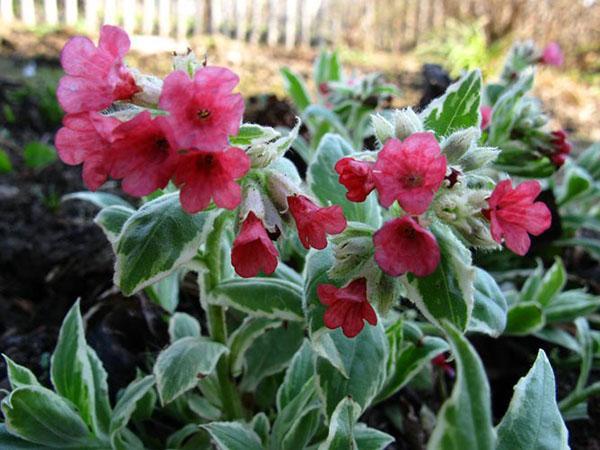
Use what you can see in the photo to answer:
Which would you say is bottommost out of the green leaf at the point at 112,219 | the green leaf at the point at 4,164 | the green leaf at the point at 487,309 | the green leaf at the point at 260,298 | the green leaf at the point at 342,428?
the green leaf at the point at 4,164

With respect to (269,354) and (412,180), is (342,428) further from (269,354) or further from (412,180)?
(269,354)

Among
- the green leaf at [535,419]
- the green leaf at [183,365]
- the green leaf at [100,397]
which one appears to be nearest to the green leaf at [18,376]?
the green leaf at [100,397]

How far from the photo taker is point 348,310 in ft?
3.22

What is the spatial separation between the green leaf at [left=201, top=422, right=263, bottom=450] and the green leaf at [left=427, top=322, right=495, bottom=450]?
0.50 metres

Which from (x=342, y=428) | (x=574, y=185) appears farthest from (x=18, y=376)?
(x=574, y=185)

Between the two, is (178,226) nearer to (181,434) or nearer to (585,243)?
(181,434)

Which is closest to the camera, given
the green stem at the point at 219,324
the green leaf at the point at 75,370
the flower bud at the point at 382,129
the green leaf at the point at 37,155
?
the flower bud at the point at 382,129

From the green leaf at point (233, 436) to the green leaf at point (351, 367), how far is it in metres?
0.16

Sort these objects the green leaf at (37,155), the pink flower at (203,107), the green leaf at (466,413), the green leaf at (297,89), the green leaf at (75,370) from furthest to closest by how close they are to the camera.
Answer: the green leaf at (37,155) < the green leaf at (297,89) < the green leaf at (75,370) < the pink flower at (203,107) < the green leaf at (466,413)

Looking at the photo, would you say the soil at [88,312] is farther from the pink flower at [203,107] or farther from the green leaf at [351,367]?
the pink flower at [203,107]

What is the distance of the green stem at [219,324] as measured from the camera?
116 centimetres

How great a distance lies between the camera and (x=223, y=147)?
0.86 metres

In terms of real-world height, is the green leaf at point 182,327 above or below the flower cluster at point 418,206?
below

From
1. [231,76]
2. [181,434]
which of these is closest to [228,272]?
[181,434]
